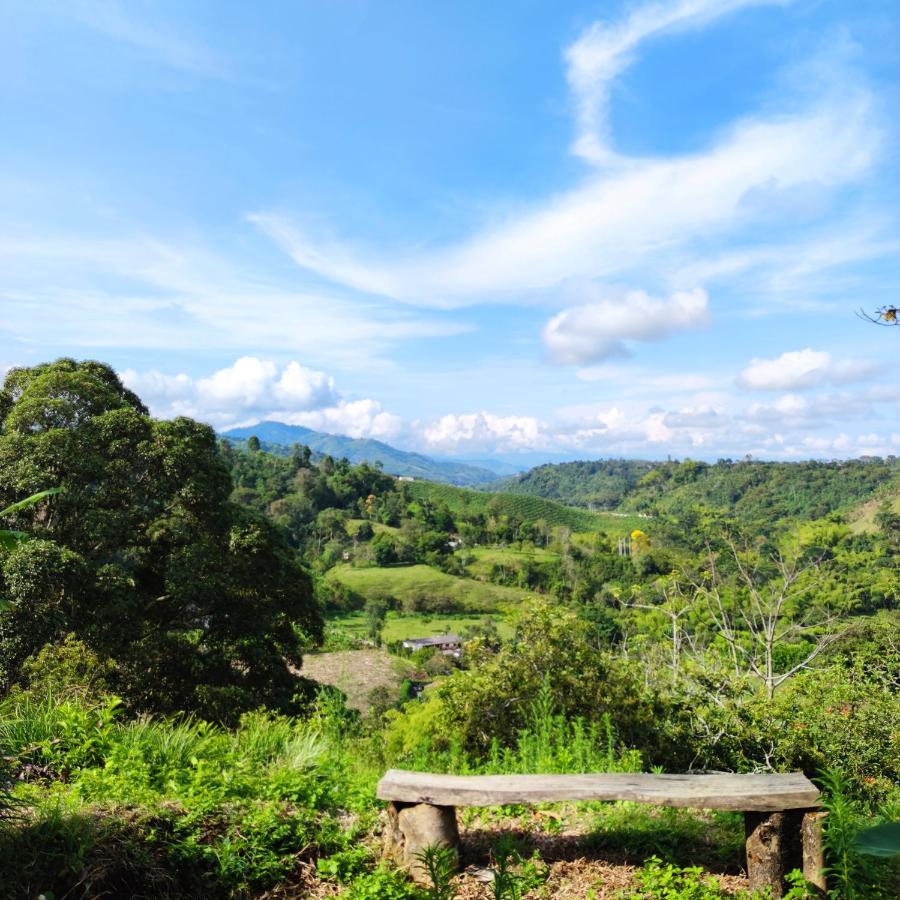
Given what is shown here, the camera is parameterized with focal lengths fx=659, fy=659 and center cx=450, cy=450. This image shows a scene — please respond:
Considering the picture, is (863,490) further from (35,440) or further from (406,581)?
(35,440)

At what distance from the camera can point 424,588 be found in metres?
64.4

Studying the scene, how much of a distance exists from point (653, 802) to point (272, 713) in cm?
452

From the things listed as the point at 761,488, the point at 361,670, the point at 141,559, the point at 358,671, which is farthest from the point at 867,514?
the point at 141,559

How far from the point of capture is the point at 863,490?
103 metres

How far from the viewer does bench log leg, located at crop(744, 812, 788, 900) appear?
3041mm

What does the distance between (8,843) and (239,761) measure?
50.0 inches

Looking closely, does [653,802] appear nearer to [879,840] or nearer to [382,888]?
[382,888]

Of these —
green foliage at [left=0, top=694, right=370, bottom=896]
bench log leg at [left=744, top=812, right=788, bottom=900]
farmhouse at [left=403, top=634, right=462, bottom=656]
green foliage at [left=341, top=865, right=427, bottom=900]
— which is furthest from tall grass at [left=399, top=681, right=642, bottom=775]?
farmhouse at [left=403, top=634, right=462, bottom=656]

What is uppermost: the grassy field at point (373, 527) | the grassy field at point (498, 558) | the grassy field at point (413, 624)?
the grassy field at point (373, 527)

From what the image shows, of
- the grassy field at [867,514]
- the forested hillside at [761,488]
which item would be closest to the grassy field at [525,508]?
the forested hillside at [761,488]

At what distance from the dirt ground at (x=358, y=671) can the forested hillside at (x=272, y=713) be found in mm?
19259

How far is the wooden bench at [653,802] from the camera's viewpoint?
303cm

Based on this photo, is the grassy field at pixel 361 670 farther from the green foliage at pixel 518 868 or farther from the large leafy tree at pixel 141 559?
the green foliage at pixel 518 868

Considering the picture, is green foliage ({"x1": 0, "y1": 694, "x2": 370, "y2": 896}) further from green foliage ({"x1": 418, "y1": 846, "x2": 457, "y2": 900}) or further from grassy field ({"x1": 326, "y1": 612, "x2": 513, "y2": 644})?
grassy field ({"x1": 326, "y1": 612, "x2": 513, "y2": 644})
